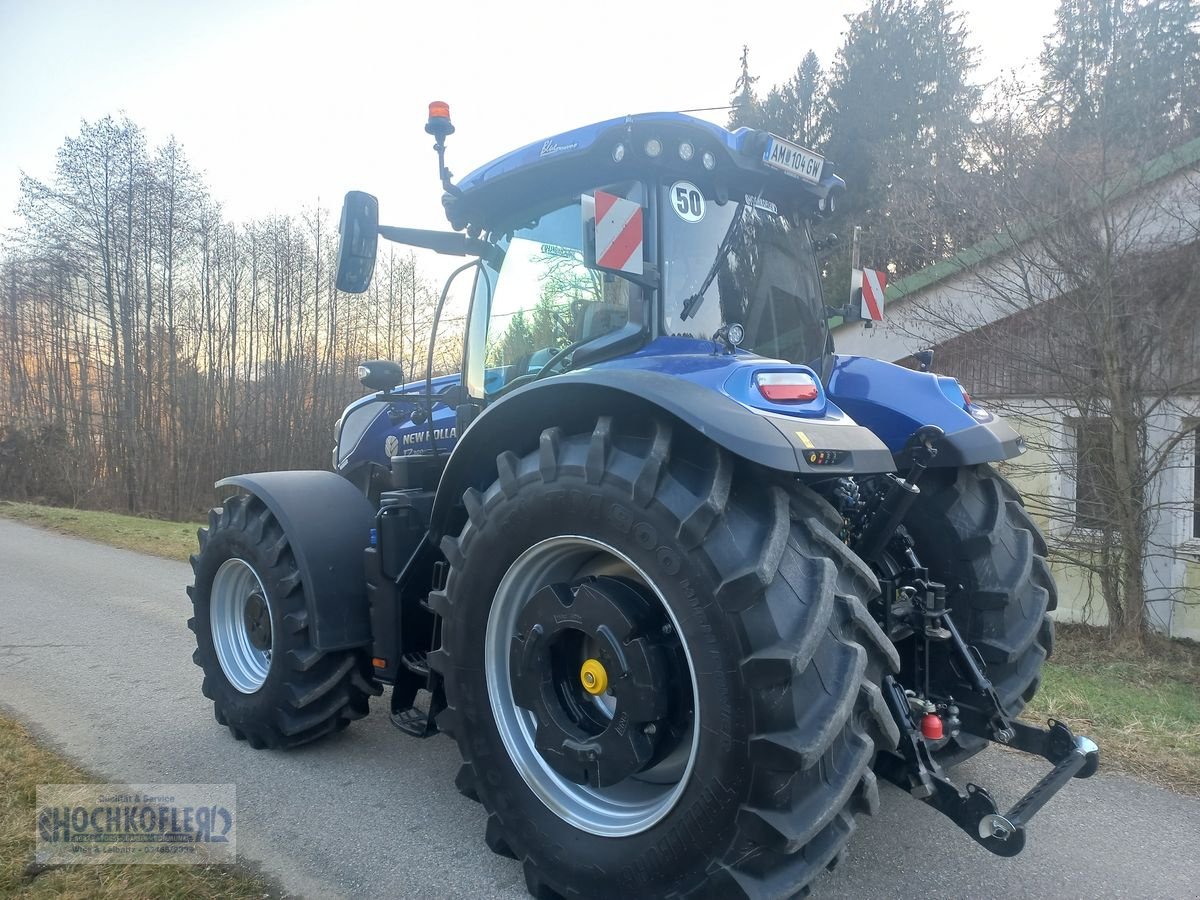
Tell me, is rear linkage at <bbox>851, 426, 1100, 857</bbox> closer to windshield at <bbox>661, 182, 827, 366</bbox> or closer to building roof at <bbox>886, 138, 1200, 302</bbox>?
windshield at <bbox>661, 182, 827, 366</bbox>

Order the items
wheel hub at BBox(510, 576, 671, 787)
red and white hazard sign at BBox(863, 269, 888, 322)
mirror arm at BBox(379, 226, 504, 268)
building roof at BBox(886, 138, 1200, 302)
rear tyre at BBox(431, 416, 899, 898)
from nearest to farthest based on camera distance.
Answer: rear tyre at BBox(431, 416, 899, 898), wheel hub at BBox(510, 576, 671, 787), mirror arm at BBox(379, 226, 504, 268), red and white hazard sign at BBox(863, 269, 888, 322), building roof at BBox(886, 138, 1200, 302)

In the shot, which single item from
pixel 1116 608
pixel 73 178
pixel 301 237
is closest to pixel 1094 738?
pixel 1116 608

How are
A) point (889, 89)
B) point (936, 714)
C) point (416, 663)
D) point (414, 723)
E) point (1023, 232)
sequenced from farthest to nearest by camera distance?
1. point (889, 89)
2. point (1023, 232)
3. point (416, 663)
4. point (414, 723)
5. point (936, 714)

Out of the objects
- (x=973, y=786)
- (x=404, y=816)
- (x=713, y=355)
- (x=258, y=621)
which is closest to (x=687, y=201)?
(x=713, y=355)

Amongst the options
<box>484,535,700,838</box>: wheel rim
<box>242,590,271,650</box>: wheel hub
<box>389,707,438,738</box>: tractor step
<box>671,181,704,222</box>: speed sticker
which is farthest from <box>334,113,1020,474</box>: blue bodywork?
<box>389,707,438,738</box>: tractor step

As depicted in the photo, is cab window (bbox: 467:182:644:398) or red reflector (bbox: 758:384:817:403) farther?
cab window (bbox: 467:182:644:398)

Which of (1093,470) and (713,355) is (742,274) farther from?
(1093,470)

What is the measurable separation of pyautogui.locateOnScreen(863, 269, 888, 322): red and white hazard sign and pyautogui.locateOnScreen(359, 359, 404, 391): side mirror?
84.0 inches

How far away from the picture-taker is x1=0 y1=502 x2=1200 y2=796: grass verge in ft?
11.9

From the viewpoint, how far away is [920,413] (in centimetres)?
327

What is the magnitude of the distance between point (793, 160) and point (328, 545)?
2496 millimetres

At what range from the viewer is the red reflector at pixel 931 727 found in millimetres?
2549

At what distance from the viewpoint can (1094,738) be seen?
12.7 feet

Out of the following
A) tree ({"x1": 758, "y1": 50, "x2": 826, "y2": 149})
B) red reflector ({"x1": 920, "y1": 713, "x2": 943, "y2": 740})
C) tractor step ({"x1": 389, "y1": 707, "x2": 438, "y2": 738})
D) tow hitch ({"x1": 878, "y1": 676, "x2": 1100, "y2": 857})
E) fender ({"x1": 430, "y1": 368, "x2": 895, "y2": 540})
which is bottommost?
tractor step ({"x1": 389, "y1": 707, "x2": 438, "y2": 738})
